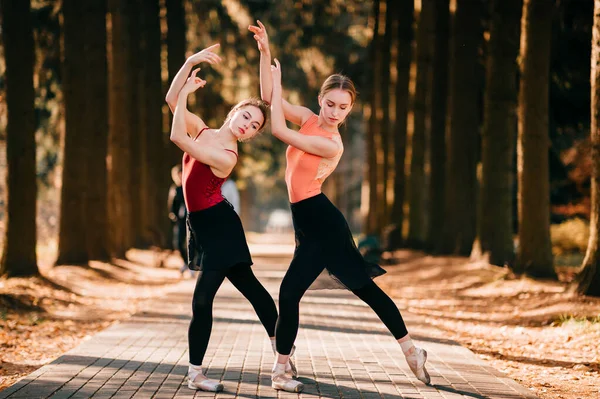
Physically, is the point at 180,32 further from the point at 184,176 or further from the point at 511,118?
the point at 184,176

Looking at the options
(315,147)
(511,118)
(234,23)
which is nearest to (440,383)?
(315,147)

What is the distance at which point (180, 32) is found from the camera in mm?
28562

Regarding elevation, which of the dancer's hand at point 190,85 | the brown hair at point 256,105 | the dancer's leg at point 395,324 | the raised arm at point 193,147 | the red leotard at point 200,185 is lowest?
the dancer's leg at point 395,324

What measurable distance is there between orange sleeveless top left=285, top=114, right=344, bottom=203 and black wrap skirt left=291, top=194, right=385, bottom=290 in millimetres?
61

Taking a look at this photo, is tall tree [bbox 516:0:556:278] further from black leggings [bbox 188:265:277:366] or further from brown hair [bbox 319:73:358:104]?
black leggings [bbox 188:265:277:366]

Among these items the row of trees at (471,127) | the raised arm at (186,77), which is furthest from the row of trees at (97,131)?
the raised arm at (186,77)

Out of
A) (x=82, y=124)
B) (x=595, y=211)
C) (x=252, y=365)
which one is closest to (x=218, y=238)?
(x=252, y=365)

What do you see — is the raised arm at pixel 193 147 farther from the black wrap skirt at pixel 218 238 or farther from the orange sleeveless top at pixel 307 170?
the orange sleeveless top at pixel 307 170

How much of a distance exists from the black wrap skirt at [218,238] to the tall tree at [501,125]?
1189cm

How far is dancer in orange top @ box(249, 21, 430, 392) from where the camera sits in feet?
21.6

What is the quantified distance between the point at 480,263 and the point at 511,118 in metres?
2.98

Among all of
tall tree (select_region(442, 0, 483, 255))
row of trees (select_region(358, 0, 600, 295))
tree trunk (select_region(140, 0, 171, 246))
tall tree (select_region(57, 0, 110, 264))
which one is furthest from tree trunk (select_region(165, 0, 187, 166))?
tall tree (select_region(442, 0, 483, 255))

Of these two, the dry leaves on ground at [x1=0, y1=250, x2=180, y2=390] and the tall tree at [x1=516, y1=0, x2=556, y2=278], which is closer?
the dry leaves on ground at [x1=0, y1=250, x2=180, y2=390]

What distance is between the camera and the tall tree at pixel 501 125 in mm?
17688
